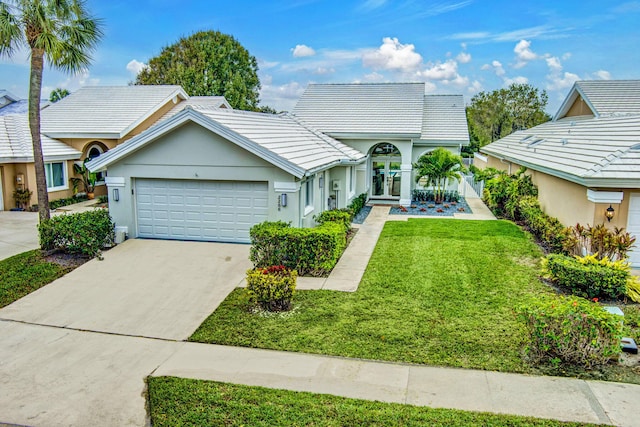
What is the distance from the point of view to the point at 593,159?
42.6ft

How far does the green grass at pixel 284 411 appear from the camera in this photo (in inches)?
237

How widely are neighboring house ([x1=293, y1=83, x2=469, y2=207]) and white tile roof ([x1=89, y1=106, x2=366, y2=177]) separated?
6.87 meters

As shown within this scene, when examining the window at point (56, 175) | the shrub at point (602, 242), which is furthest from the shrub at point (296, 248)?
the window at point (56, 175)

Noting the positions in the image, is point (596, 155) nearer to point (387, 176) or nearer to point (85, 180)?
point (387, 176)

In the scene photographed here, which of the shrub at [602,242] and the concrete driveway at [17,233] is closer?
the shrub at [602,242]

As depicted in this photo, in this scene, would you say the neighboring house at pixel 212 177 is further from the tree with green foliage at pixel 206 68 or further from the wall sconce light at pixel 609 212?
the tree with green foliage at pixel 206 68

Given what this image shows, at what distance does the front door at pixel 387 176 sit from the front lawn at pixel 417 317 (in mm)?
12236

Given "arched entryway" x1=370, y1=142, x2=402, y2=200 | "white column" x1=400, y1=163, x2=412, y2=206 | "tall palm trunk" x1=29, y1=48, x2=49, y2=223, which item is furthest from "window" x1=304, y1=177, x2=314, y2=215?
"arched entryway" x1=370, y1=142, x2=402, y2=200

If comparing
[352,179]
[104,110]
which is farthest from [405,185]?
[104,110]

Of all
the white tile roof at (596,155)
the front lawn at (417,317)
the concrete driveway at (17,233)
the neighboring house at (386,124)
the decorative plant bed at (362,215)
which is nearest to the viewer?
the front lawn at (417,317)

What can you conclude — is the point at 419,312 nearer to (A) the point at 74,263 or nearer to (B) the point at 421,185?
(A) the point at 74,263

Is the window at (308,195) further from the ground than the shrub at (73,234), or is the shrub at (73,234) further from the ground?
the window at (308,195)

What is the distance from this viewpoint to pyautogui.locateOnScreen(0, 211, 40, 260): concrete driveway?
14383mm

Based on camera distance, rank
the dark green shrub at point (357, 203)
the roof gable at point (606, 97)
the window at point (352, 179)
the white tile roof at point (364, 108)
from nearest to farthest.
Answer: the dark green shrub at point (357, 203)
the window at point (352, 179)
the roof gable at point (606, 97)
the white tile roof at point (364, 108)
